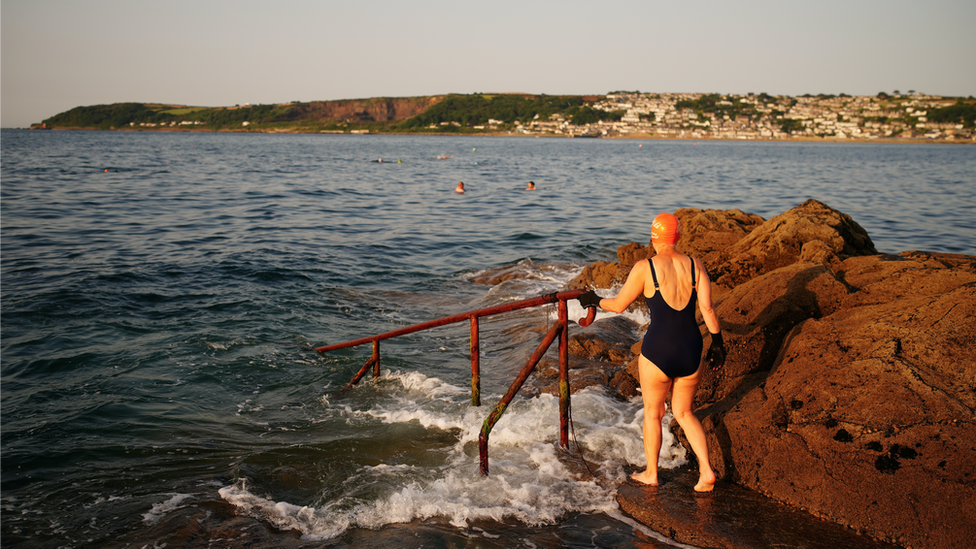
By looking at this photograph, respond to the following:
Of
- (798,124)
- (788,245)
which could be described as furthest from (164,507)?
(798,124)

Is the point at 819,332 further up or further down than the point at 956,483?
further up

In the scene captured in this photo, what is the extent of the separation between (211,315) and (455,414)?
250 inches

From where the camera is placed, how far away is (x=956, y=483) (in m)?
3.92

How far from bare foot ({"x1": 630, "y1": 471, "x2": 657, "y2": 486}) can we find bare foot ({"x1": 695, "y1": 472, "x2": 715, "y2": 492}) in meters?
0.35

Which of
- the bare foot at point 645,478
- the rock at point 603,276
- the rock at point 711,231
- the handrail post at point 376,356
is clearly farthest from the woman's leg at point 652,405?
the rock at point 603,276

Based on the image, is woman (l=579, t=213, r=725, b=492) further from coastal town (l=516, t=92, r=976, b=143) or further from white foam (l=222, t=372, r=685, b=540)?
coastal town (l=516, t=92, r=976, b=143)

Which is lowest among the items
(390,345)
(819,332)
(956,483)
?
(390,345)

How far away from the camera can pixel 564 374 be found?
5273mm

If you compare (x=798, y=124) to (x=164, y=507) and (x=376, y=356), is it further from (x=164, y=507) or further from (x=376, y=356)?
(x=164, y=507)

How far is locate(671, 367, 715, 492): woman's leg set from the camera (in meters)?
4.69

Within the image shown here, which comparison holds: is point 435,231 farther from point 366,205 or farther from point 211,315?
point 211,315

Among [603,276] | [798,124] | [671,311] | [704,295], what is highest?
[798,124]

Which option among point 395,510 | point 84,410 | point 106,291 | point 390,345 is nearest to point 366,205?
point 106,291

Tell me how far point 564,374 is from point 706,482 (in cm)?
143
